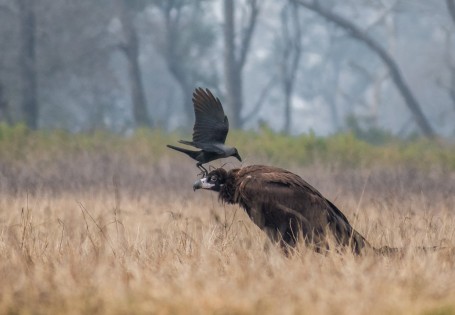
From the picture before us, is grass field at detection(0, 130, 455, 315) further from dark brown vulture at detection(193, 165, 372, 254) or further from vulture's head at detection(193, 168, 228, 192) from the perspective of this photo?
vulture's head at detection(193, 168, 228, 192)

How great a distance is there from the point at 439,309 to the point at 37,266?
94.7 inches

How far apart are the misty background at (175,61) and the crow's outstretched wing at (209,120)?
1672 centimetres

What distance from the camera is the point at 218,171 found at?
7.55 meters

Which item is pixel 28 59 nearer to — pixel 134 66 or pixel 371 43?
pixel 134 66

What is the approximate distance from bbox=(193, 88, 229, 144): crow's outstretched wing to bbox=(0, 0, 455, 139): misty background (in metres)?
16.7

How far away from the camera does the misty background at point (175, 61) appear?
3216 centimetres

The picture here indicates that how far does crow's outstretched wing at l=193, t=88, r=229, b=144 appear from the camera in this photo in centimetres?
768

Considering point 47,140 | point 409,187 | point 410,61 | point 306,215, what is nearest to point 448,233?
point 306,215

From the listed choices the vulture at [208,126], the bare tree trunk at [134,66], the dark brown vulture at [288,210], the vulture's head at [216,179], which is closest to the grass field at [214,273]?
the dark brown vulture at [288,210]

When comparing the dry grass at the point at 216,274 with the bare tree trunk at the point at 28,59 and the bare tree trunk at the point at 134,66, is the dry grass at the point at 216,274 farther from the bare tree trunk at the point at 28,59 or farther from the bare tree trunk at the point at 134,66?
the bare tree trunk at the point at 134,66

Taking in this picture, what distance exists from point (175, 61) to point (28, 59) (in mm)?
12931

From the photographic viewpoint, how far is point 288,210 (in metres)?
7.19

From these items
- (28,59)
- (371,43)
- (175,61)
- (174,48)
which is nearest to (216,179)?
(371,43)

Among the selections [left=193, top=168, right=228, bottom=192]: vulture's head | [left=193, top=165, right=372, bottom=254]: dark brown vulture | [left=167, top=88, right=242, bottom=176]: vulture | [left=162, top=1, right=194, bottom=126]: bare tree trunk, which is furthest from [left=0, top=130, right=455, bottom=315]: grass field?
[left=162, top=1, right=194, bottom=126]: bare tree trunk
